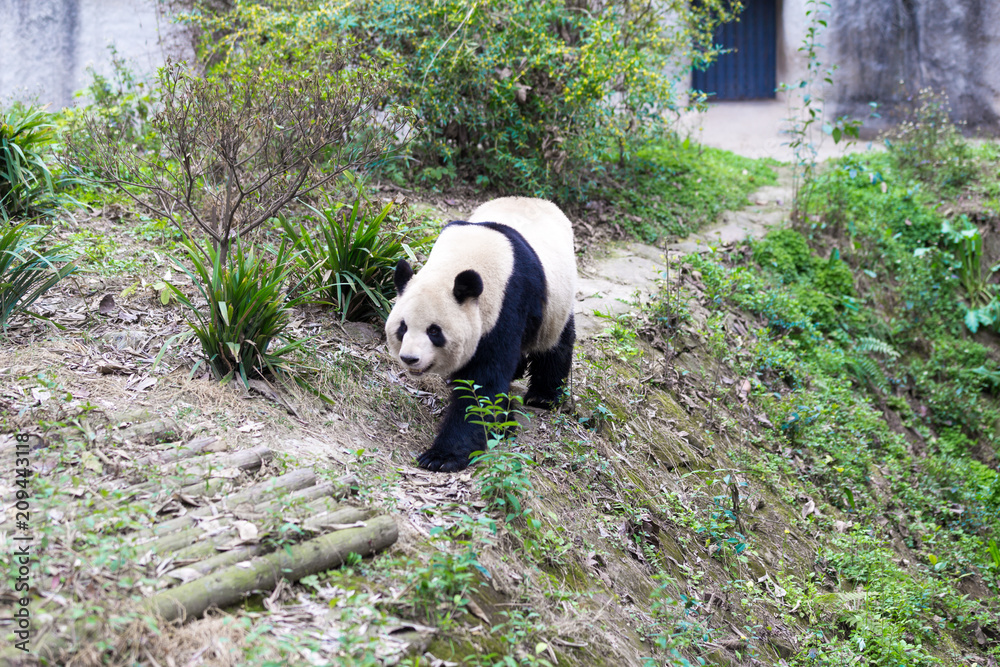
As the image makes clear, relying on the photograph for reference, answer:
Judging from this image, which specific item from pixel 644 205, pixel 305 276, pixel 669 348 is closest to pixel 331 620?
pixel 305 276

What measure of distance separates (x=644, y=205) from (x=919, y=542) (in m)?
4.97

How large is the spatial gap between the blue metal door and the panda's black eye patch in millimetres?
12802

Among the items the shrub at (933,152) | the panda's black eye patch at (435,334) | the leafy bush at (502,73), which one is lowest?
the panda's black eye patch at (435,334)

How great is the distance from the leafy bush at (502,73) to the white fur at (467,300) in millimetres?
3236

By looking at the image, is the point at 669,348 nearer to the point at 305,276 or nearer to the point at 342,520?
the point at 305,276

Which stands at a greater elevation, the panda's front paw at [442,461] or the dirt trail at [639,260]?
the dirt trail at [639,260]

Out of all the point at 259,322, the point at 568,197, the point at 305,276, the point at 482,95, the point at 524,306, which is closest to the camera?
the point at 259,322

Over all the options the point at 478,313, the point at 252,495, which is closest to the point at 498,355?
the point at 478,313

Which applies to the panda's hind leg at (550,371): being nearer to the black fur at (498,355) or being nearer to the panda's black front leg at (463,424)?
the black fur at (498,355)

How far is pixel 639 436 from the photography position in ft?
18.6

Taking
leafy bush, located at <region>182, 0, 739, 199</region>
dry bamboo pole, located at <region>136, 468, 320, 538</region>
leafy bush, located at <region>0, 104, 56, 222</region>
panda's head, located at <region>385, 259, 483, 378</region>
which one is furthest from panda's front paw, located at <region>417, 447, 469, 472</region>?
leafy bush, located at <region>182, 0, 739, 199</region>

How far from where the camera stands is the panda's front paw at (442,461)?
435 cm

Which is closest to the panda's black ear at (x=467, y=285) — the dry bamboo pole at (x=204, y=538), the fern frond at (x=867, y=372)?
the dry bamboo pole at (x=204, y=538)

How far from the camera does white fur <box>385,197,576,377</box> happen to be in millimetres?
4316
